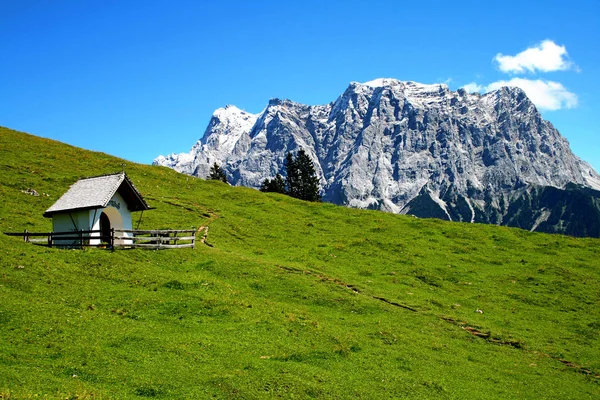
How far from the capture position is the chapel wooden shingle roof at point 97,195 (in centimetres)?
4178

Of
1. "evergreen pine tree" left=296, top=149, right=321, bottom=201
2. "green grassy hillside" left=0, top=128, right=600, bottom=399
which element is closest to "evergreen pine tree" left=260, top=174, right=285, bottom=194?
"evergreen pine tree" left=296, top=149, right=321, bottom=201

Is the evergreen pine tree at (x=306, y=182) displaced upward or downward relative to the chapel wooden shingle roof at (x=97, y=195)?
upward

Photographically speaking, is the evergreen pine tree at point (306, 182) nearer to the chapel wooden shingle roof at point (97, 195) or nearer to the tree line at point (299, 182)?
the tree line at point (299, 182)

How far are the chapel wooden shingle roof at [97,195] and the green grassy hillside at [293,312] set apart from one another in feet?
17.0

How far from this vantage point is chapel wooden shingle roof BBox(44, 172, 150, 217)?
137ft

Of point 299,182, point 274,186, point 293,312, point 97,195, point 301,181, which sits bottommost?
point 293,312

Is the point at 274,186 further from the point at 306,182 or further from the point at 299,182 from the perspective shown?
the point at 306,182

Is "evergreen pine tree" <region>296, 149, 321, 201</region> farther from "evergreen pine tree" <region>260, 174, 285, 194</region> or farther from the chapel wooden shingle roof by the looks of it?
the chapel wooden shingle roof

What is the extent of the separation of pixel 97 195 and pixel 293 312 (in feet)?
70.1

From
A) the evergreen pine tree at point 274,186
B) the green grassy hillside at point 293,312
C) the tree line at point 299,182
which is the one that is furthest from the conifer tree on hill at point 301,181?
the green grassy hillside at point 293,312

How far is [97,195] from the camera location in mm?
42500

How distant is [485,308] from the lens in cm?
3959

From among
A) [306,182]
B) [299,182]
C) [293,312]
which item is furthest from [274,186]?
[293,312]

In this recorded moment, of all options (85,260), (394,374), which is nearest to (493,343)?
(394,374)
